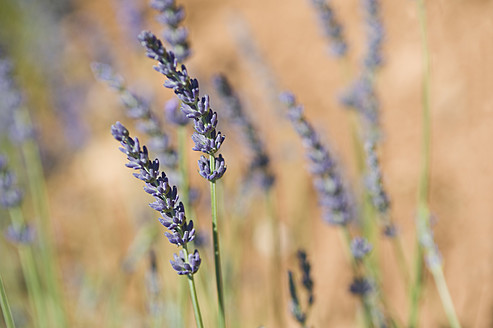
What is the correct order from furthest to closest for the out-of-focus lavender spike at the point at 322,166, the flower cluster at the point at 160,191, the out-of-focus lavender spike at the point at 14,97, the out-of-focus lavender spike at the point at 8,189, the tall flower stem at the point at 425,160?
the out-of-focus lavender spike at the point at 14,97 < the out-of-focus lavender spike at the point at 8,189 < the tall flower stem at the point at 425,160 < the out-of-focus lavender spike at the point at 322,166 < the flower cluster at the point at 160,191

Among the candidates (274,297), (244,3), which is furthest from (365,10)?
(244,3)

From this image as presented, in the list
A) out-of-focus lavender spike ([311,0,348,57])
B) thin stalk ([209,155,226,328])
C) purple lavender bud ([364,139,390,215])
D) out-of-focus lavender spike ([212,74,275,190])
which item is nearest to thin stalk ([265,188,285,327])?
out-of-focus lavender spike ([212,74,275,190])

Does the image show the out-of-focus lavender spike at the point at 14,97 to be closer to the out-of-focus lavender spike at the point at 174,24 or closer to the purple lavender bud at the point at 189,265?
the out-of-focus lavender spike at the point at 174,24

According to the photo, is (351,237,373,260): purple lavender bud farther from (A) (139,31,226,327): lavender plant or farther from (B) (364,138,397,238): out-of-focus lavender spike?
(A) (139,31,226,327): lavender plant

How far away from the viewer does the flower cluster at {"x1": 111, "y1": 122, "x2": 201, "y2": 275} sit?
2.47 ft

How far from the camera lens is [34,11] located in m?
3.90

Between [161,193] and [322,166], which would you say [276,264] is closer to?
[322,166]

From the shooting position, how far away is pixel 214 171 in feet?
2.57

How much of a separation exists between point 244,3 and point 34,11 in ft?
8.70

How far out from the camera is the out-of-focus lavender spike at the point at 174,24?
1.03m

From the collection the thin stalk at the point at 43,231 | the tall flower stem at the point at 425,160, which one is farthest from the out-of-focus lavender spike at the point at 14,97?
the tall flower stem at the point at 425,160

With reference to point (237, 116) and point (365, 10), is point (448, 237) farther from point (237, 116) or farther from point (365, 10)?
point (237, 116)

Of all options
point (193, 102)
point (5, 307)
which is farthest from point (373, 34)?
point (5, 307)

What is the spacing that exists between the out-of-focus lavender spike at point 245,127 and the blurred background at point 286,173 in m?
0.17
